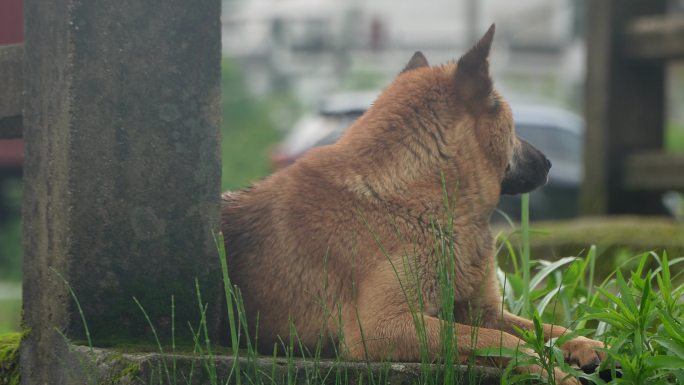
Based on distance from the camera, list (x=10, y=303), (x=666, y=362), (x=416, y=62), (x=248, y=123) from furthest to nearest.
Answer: (x=248, y=123) < (x=10, y=303) < (x=416, y=62) < (x=666, y=362)

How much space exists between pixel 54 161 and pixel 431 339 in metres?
1.07

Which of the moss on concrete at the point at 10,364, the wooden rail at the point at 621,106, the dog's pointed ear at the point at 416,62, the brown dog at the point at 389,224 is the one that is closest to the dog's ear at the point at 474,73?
the brown dog at the point at 389,224

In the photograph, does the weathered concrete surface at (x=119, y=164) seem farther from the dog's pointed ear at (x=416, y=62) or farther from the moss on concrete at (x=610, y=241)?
the moss on concrete at (x=610, y=241)

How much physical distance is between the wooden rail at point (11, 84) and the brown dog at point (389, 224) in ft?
2.17

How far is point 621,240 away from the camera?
5660 mm

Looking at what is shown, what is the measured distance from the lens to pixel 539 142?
52.3 feet

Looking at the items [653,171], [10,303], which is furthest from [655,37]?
[10,303]

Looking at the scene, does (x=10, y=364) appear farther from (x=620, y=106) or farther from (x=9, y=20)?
(x=9, y=20)

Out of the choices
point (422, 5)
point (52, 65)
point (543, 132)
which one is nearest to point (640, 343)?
point (52, 65)

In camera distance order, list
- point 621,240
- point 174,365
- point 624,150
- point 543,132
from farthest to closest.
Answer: point 543,132 < point 624,150 < point 621,240 < point 174,365

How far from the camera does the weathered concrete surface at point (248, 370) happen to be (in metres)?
2.82

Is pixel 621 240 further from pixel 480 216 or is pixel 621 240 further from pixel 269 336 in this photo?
pixel 269 336

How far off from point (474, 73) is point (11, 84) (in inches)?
52.3

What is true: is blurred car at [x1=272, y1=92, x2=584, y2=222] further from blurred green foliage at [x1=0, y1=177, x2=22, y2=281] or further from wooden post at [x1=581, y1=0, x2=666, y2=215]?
wooden post at [x1=581, y1=0, x2=666, y2=215]
